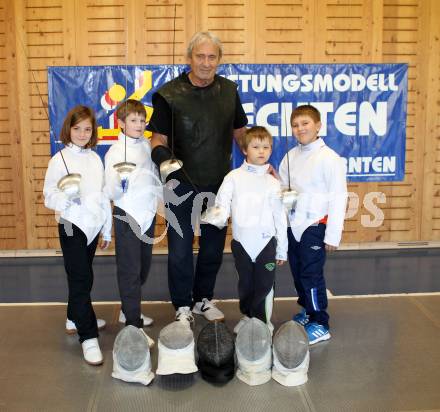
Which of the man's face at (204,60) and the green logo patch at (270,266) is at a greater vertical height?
the man's face at (204,60)

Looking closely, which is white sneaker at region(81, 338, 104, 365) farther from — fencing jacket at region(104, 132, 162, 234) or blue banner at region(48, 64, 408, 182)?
blue banner at region(48, 64, 408, 182)

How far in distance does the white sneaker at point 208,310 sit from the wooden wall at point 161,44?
2078 mm

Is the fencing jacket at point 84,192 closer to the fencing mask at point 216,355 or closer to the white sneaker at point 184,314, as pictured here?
the white sneaker at point 184,314

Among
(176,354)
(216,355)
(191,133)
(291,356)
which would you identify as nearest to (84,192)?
(191,133)

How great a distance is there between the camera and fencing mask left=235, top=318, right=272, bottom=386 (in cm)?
231

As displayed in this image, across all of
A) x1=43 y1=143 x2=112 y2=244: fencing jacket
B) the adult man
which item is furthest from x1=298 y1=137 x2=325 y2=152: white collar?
A: x1=43 y1=143 x2=112 y2=244: fencing jacket

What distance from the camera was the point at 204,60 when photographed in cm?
262

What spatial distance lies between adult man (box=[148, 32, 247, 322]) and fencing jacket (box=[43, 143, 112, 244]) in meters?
0.33

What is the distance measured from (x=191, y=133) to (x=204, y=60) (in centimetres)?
37

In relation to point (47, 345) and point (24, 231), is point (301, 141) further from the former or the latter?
point (24, 231)

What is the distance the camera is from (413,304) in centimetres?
322

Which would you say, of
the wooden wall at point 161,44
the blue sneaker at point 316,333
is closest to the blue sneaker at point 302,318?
the blue sneaker at point 316,333

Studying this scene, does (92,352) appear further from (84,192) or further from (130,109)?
(130,109)

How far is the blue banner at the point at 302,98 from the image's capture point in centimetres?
446
